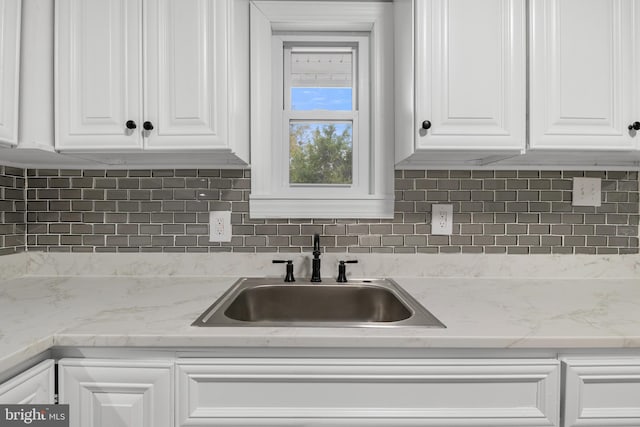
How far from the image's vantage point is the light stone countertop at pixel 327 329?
37.5 inches

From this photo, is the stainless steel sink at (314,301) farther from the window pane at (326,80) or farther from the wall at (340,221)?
the window pane at (326,80)

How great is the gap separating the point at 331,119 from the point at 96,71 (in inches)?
37.9

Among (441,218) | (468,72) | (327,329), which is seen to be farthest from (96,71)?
(441,218)

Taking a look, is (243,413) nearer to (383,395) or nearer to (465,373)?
(383,395)

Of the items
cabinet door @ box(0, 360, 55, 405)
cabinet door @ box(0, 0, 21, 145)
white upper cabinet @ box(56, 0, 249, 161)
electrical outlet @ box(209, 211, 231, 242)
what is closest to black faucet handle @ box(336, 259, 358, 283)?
electrical outlet @ box(209, 211, 231, 242)

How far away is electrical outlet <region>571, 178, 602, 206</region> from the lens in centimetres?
168

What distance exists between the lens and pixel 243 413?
3.20 ft

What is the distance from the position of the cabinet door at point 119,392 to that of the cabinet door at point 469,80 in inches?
43.7

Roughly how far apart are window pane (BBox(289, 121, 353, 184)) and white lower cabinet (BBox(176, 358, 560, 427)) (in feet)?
3.24

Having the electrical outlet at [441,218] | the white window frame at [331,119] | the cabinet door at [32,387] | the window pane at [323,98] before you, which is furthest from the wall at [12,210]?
the electrical outlet at [441,218]

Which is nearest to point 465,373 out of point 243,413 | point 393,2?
point 243,413

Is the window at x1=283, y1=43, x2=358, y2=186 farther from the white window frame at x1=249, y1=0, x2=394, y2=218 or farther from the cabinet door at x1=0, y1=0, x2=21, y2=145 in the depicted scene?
the cabinet door at x1=0, y1=0, x2=21, y2=145

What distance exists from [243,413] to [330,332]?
312 mm

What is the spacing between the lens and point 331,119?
1766 mm
